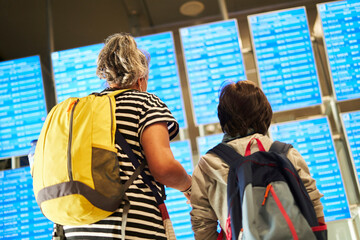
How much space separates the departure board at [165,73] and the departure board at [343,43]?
1.33 metres

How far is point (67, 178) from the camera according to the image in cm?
177

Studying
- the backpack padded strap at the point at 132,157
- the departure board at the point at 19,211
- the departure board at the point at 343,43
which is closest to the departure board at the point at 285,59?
the departure board at the point at 343,43

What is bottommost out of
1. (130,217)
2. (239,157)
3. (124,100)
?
(130,217)

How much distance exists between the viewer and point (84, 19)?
14.0 ft

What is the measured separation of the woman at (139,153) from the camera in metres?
1.83

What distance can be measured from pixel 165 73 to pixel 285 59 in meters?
1.06

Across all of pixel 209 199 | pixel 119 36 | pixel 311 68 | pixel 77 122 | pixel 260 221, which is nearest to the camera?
pixel 260 221

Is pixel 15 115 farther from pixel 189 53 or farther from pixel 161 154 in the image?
pixel 161 154

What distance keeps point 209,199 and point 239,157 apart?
0.29 m

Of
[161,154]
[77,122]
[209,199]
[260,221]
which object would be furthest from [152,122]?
[260,221]

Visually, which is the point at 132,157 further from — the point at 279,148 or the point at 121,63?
the point at 279,148

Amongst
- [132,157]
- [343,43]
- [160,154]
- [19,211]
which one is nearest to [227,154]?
[160,154]

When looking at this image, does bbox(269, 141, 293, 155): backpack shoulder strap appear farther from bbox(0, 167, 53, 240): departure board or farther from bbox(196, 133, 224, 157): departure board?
bbox(0, 167, 53, 240): departure board

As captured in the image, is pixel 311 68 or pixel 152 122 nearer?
pixel 152 122
